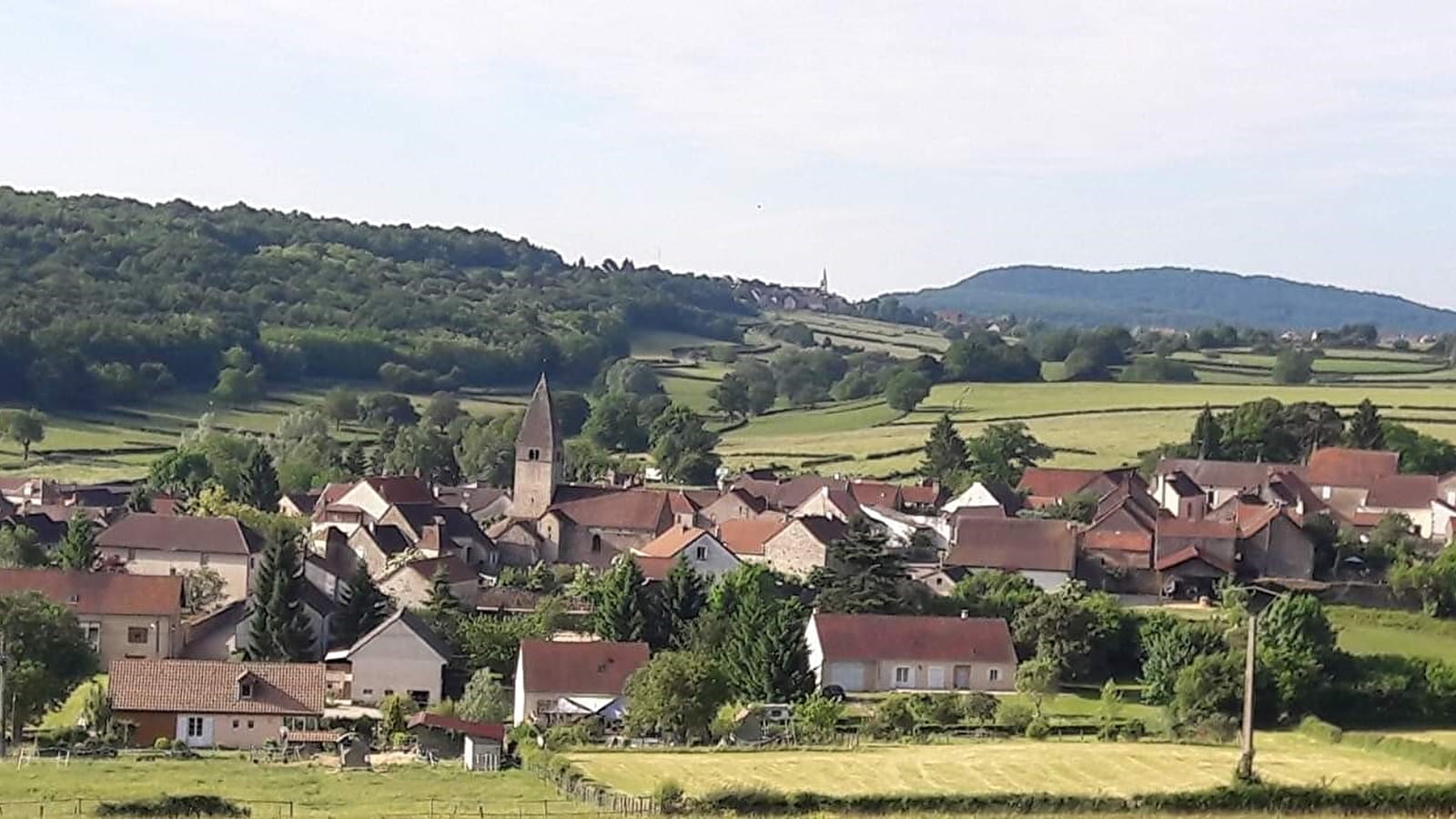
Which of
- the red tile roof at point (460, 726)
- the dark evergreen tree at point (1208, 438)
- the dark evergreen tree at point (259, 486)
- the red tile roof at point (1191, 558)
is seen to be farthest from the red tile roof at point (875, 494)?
the red tile roof at point (460, 726)

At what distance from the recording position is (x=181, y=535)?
60.5 metres

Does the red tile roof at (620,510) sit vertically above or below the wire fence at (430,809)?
above

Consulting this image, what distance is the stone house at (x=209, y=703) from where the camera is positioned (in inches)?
1633

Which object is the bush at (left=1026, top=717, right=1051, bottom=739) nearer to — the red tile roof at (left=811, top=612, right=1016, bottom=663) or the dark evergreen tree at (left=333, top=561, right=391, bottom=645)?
the red tile roof at (left=811, top=612, right=1016, bottom=663)

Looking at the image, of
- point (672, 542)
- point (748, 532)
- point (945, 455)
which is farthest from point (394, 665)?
point (945, 455)

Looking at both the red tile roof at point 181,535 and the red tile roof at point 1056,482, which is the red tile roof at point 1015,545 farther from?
the red tile roof at point 181,535

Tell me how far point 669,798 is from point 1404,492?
5236 centimetres

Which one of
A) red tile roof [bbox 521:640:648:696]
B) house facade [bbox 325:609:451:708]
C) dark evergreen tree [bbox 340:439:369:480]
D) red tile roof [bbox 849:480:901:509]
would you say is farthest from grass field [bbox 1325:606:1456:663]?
dark evergreen tree [bbox 340:439:369:480]

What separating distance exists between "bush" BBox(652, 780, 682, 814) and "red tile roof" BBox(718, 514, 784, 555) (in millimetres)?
32637

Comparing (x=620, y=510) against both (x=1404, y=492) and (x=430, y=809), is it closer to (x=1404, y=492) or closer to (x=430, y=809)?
(x=1404, y=492)

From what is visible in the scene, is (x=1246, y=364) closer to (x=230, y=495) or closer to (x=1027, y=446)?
(x=1027, y=446)

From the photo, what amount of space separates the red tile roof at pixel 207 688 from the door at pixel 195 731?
0.67 feet

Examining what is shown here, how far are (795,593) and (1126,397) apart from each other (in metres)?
56.0

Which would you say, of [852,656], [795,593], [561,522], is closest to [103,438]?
[561,522]
